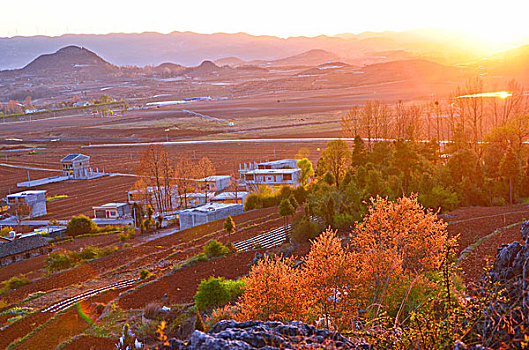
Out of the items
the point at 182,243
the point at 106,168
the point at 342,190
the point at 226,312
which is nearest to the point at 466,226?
the point at 342,190

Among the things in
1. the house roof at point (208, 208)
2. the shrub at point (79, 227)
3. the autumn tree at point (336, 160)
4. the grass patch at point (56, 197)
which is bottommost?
the grass patch at point (56, 197)

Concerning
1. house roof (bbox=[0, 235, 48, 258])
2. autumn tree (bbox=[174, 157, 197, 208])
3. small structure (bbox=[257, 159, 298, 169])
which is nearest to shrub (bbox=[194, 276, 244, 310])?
house roof (bbox=[0, 235, 48, 258])

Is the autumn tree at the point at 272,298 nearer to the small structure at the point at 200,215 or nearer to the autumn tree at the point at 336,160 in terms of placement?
the small structure at the point at 200,215

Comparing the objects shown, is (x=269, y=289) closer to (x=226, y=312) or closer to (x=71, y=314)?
(x=226, y=312)

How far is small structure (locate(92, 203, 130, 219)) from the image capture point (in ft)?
106

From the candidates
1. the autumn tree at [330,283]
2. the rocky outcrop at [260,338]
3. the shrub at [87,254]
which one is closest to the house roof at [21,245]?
the shrub at [87,254]

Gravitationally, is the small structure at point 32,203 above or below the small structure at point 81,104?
below

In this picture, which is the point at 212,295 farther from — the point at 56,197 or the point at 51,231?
the point at 56,197

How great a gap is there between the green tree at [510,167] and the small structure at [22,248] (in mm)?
21543

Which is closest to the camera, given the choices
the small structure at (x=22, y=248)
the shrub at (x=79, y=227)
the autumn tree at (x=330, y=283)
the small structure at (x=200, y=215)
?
the autumn tree at (x=330, y=283)

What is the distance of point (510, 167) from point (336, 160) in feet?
33.4

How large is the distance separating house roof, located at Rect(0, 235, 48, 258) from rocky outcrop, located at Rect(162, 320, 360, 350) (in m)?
21.9

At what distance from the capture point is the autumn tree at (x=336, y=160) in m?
29.1

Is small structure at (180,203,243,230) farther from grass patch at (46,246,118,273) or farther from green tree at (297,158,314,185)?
green tree at (297,158,314,185)
